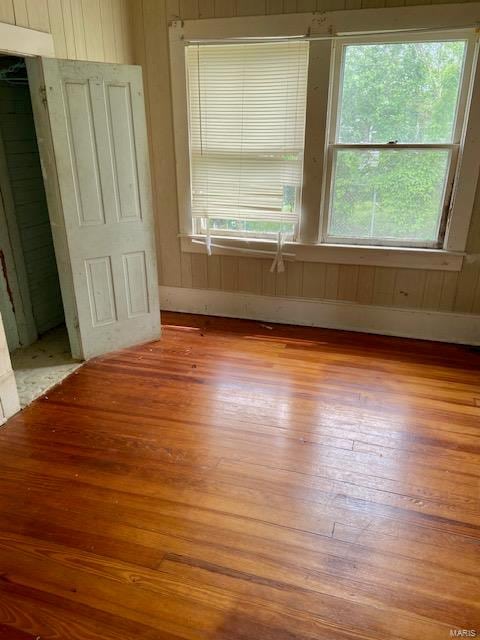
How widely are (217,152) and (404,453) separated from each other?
2742 mm

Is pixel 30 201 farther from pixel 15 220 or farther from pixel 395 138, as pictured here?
pixel 395 138

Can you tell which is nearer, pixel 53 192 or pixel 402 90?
pixel 53 192

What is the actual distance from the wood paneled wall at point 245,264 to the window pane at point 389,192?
0.30 metres

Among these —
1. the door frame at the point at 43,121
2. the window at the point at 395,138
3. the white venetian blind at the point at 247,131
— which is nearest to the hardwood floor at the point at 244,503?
the door frame at the point at 43,121

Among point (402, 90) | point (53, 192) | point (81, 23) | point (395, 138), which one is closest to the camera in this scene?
point (53, 192)

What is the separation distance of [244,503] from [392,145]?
2731 mm

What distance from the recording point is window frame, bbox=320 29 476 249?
3.03 metres

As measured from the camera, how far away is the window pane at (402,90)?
3.09m

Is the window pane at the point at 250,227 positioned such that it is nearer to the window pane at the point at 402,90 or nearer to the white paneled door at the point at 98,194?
the white paneled door at the point at 98,194

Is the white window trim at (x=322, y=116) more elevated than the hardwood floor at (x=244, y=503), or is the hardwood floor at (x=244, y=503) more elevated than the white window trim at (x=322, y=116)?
the white window trim at (x=322, y=116)

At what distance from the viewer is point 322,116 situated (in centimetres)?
335

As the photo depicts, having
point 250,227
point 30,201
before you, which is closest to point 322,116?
point 250,227

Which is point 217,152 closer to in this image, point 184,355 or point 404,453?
point 184,355

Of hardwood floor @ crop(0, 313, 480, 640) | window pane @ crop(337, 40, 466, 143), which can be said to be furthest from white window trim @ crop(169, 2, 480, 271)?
hardwood floor @ crop(0, 313, 480, 640)
